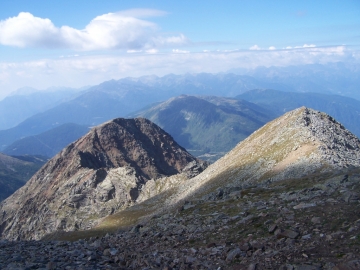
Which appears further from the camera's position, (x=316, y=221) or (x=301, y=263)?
(x=316, y=221)

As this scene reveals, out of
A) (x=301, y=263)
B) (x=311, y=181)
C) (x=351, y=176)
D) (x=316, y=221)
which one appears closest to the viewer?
(x=301, y=263)

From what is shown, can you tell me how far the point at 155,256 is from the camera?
81.9 ft

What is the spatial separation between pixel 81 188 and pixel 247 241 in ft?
408

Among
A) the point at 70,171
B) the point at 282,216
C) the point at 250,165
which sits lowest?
the point at 70,171

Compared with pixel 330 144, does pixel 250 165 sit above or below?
below

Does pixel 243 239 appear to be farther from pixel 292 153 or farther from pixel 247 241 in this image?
pixel 292 153

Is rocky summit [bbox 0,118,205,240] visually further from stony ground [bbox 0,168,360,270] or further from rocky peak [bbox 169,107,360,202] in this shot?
stony ground [bbox 0,168,360,270]

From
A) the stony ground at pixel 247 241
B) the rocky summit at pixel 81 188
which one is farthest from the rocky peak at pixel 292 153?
the rocky summit at pixel 81 188

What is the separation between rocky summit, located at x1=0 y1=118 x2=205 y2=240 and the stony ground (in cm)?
8275

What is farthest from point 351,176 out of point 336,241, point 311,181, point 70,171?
point 70,171

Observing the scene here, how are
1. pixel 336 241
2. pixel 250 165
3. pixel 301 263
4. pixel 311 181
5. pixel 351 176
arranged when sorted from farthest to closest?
pixel 250 165
pixel 311 181
pixel 351 176
pixel 336 241
pixel 301 263

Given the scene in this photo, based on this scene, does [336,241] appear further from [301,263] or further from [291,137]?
[291,137]

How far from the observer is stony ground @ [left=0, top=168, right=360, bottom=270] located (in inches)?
756

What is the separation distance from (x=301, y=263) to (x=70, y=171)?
154m
